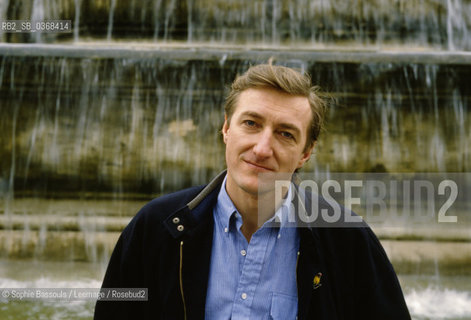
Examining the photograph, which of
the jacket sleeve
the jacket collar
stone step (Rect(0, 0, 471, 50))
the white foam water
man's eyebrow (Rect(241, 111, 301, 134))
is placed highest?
stone step (Rect(0, 0, 471, 50))

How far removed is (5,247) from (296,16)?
4.47 m

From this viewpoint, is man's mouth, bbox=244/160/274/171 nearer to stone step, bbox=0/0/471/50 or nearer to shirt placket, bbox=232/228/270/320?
shirt placket, bbox=232/228/270/320

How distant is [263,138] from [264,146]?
0.04 meters

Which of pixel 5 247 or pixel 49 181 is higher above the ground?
pixel 49 181

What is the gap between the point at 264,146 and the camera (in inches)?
68.7

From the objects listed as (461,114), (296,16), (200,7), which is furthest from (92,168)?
(461,114)

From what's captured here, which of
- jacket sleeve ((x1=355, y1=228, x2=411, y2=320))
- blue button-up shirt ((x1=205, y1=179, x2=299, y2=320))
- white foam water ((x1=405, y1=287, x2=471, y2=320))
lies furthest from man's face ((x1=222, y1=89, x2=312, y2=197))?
white foam water ((x1=405, y1=287, x2=471, y2=320))

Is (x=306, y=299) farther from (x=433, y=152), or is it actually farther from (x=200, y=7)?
(x=200, y=7)

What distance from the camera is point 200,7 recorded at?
248 inches

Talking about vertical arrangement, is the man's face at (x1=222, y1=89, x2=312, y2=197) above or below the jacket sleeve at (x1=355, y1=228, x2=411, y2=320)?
above

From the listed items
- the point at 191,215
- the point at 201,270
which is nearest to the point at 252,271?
the point at 201,270

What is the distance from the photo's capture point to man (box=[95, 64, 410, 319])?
5.46 ft

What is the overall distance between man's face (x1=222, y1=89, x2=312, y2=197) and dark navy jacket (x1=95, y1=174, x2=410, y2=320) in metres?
0.21

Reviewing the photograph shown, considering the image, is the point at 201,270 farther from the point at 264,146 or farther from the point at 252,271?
the point at 264,146
